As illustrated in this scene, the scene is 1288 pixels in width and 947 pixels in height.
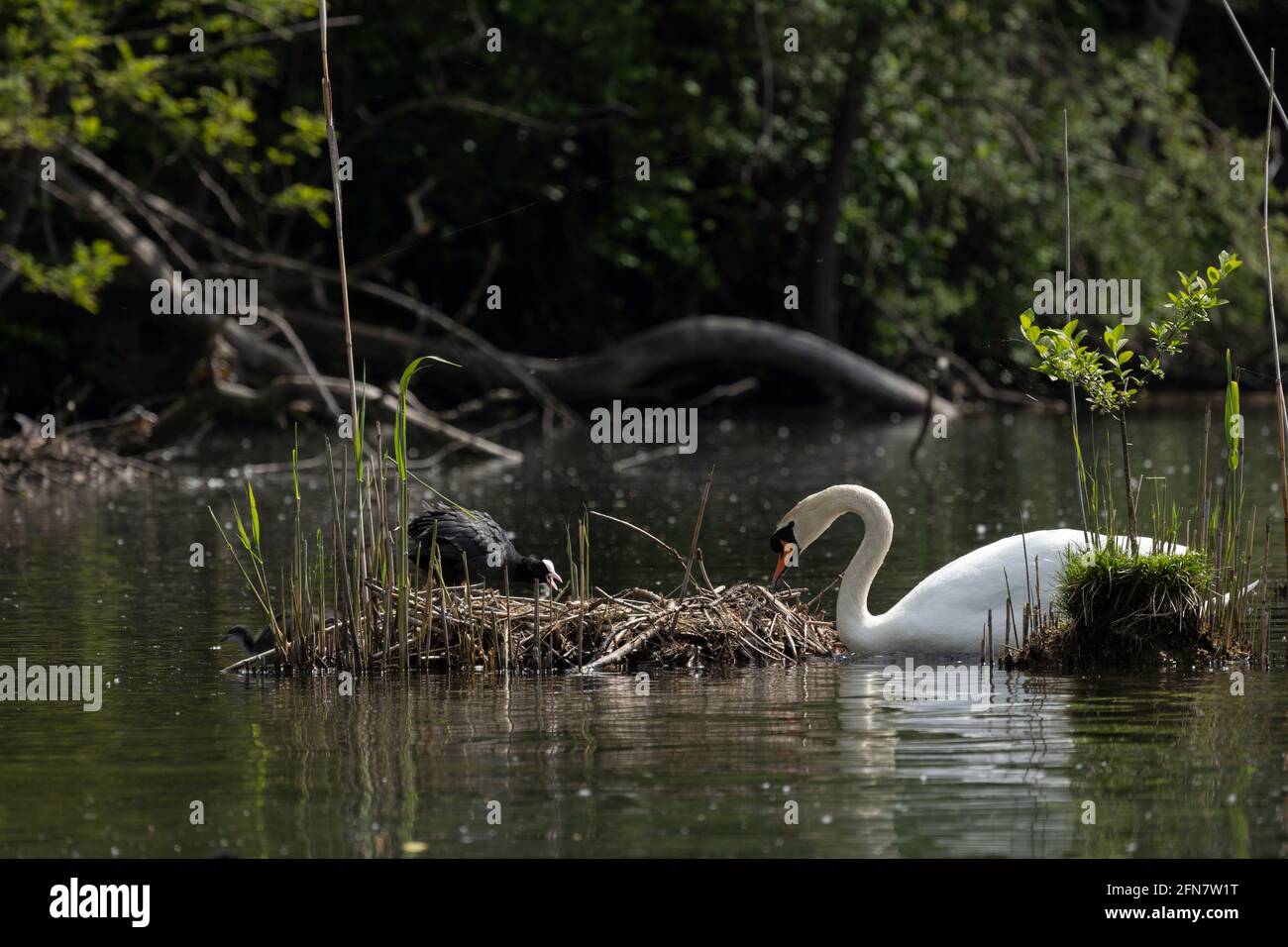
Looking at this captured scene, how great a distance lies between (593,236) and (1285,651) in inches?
987

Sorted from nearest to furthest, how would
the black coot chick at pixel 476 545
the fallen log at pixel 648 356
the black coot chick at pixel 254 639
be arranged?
the black coot chick at pixel 254 639 < the black coot chick at pixel 476 545 < the fallen log at pixel 648 356

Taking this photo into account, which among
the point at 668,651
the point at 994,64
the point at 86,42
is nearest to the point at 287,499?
the point at 86,42

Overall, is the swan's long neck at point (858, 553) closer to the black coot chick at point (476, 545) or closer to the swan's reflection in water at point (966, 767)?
the swan's reflection in water at point (966, 767)

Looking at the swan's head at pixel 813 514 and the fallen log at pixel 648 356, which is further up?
the fallen log at pixel 648 356

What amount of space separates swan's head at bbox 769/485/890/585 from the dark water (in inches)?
34.8

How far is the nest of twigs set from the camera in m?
10.8

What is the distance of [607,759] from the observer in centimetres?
846

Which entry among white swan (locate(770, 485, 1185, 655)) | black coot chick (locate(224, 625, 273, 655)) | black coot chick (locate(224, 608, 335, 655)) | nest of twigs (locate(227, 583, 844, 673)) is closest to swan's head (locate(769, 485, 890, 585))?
white swan (locate(770, 485, 1185, 655))

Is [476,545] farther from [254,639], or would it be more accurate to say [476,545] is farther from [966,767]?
[966,767]

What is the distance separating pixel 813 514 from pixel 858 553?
0.47 metres

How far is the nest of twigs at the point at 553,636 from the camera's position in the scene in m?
10.8

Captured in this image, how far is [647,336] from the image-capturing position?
102ft

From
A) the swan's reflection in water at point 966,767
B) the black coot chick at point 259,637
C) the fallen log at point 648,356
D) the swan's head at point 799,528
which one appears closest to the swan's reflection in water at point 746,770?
the swan's reflection in water at point 966,767
